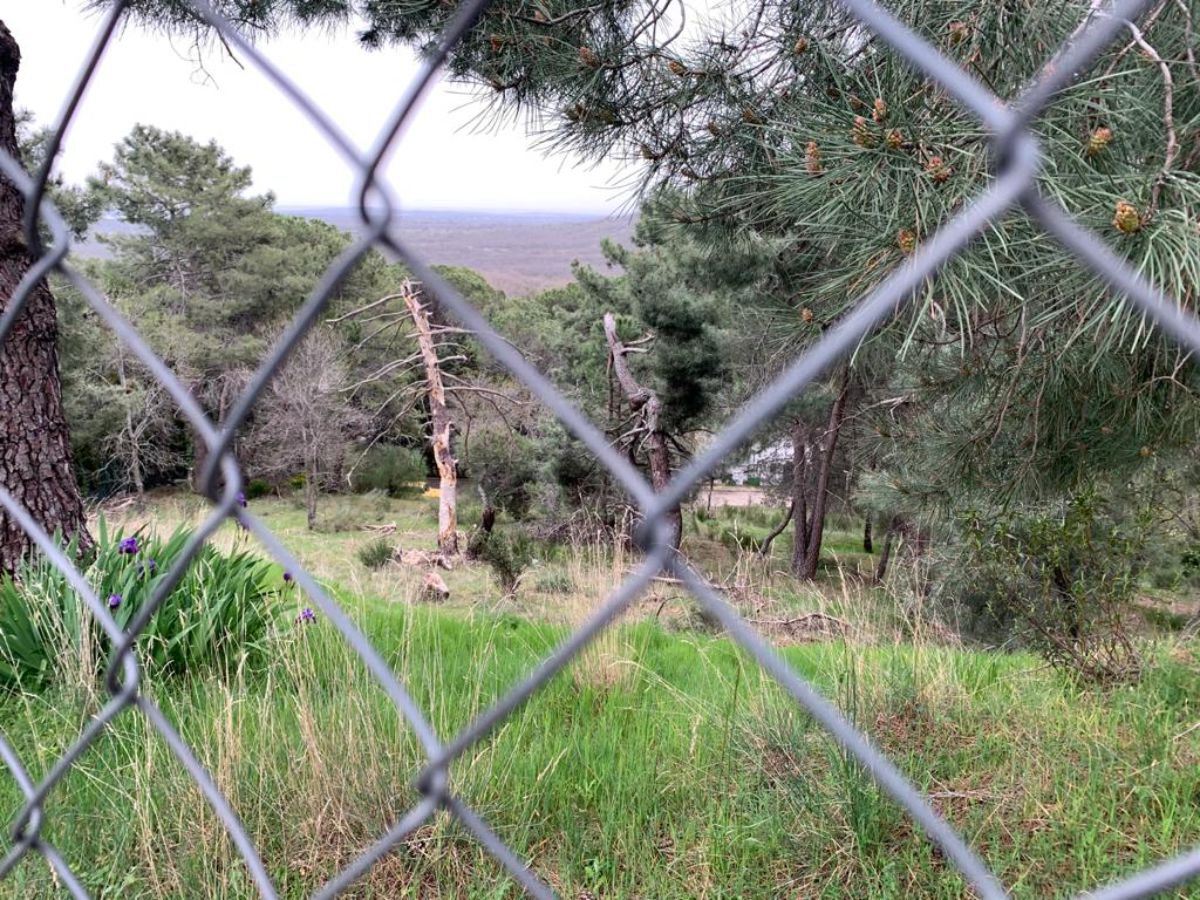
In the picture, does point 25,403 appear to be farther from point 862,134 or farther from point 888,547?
point 888,547

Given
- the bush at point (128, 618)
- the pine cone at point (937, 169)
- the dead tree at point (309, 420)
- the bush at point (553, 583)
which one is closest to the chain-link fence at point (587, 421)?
the pine cone at point (937, 169)

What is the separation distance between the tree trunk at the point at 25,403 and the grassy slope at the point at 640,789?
0.86m

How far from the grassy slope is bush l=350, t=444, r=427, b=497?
16.5m

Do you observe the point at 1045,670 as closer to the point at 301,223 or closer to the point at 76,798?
the point at 76,798

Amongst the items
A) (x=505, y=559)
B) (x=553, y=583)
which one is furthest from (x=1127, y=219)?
(x=505, y=559)

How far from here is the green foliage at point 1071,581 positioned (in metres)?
2.26

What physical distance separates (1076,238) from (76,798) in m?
1.77

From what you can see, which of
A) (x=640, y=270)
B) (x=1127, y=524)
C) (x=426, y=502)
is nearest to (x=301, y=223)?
(x=426, y=502)

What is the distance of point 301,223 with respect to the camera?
65.8 feet

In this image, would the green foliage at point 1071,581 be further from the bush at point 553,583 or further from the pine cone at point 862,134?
the bush at point 553,583

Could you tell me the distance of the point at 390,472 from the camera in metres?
19.0

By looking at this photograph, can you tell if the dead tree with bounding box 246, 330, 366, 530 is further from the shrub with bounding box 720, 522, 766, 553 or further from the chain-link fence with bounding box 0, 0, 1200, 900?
the chain-link fence with bounding box 0, 0, 1200, 900

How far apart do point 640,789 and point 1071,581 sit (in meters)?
1.66

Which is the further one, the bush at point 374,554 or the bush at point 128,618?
the bush at point 374,554
